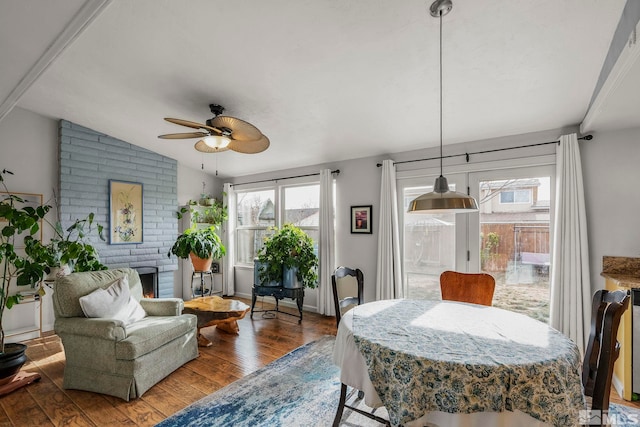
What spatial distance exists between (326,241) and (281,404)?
2.46 m

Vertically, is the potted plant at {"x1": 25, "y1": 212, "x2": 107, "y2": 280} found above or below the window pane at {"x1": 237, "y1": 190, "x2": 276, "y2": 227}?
below

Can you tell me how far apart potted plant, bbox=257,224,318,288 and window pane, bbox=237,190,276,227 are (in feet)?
3.62

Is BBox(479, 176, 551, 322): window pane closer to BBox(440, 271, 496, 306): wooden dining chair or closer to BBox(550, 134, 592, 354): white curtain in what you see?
BBox(550, 134, 592, 354): white curtain

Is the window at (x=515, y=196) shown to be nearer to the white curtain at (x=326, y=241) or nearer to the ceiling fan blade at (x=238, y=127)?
the white curtain at (x=326, y=241)

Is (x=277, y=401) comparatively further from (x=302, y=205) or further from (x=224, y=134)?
(x=302, y=205)

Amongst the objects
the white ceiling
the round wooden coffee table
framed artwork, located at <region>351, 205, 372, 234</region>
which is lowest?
the round wooden coffee table

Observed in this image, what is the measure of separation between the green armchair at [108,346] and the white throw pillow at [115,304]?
0.05 meters

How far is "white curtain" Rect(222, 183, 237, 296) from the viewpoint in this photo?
571 cm

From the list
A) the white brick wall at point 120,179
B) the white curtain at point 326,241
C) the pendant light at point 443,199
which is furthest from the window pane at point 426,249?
the white brick wall at point 120,179

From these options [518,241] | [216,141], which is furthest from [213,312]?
[518,241]

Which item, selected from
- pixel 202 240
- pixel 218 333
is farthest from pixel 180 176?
pixel 218 333

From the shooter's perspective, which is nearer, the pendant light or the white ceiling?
the pendant light

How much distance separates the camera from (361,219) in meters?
4.24

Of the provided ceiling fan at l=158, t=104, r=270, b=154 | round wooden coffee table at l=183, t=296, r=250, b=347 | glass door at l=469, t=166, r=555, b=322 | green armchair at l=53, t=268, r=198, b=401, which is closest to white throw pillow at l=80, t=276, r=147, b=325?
green armchair at l=53, t=268, r=198, b=401
